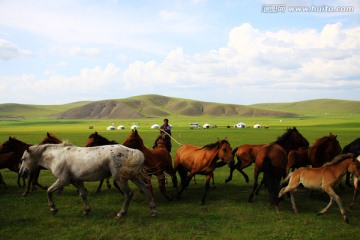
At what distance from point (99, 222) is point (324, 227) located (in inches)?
231

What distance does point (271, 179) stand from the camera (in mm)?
9516

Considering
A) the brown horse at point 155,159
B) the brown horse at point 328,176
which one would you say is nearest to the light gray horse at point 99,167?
the brown horse at point 155,159

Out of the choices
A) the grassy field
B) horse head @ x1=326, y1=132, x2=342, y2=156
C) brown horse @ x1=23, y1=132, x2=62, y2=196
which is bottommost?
the grassy field

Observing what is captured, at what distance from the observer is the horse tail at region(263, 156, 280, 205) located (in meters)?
9.32

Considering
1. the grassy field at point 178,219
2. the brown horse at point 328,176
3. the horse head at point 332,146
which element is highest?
the horse head at point 332,146

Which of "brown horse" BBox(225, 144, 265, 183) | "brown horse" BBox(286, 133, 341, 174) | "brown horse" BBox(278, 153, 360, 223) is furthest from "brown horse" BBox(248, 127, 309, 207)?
"brown horse" BBox(225, 144, 265, 183)

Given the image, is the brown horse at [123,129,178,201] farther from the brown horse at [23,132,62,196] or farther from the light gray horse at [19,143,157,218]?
the brown horse at [23,132,62,196]

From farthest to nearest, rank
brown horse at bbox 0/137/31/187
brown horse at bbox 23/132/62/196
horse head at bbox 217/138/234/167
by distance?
brown horse at bbox 0/137/31/187 → brown horse at bbox 23/132/62/196 → horse head at bbox 217/138/234/167

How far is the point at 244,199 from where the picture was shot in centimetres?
1034

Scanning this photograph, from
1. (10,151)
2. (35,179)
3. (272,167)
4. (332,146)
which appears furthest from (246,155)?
(10,151)

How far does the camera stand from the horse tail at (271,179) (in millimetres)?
9320

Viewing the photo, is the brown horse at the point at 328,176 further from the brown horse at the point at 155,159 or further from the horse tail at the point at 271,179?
the brown horse at the point at 155,159

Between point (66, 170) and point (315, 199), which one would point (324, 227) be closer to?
point (315, 199)

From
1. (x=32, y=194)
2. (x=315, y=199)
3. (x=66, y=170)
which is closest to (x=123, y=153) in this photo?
(x=66, y=170)
